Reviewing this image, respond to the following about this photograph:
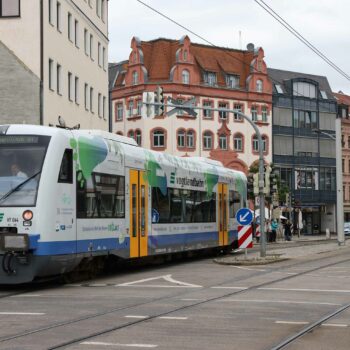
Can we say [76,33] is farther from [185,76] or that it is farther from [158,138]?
[185,76]

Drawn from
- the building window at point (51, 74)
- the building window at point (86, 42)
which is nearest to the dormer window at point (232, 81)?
the building window at point (86, 42)

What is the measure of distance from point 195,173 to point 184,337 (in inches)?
697

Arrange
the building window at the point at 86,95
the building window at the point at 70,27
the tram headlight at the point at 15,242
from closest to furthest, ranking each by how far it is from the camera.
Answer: the tram headlight at the point at 15,242, the building window at the point at 70,27, the building window at the point at 86,95

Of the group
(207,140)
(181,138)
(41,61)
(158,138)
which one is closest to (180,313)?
(41,61)

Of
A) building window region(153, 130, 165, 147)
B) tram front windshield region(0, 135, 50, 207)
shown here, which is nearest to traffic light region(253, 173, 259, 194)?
tram front windshield region(0, 135, 50, 207)

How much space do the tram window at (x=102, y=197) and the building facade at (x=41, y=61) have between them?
66.7 ft

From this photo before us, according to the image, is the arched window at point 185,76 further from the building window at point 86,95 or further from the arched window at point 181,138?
the building window at point 86,95

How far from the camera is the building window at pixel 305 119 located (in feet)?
307

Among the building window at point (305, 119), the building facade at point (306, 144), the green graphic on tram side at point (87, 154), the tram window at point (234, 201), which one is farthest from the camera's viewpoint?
the building window at point (305, 119)

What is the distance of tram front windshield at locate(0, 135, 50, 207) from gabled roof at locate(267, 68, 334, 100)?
76.5 m

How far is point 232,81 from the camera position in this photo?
87812 mm

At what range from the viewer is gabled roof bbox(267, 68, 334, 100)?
3664 inches

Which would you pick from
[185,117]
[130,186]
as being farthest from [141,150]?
[185,117]

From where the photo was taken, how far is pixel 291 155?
9281 cm
